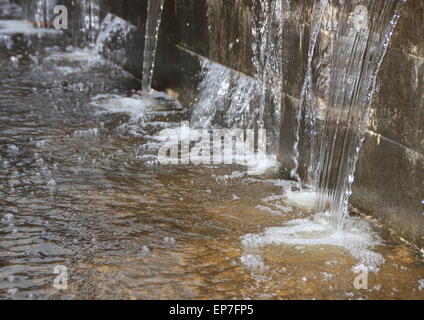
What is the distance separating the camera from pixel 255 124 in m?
6.65

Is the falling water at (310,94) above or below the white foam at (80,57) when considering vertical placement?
above

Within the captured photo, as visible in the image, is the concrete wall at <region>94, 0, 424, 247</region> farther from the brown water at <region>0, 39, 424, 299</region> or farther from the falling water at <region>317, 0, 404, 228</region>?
the brown water at <region>0, 39, 424, 299</region>

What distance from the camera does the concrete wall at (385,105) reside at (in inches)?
176

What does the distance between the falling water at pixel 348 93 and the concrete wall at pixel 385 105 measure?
0.08 metres

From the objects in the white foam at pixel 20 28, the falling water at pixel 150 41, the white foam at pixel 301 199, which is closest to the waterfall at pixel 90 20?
the white foam at pixel 20 28

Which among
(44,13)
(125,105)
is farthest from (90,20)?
(125,105)

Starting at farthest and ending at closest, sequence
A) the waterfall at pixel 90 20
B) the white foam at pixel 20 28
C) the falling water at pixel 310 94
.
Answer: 1. the white foam at pixel 20 28
2. the waterfall at pixel 90 20
3. the falling water at pixel 310 94

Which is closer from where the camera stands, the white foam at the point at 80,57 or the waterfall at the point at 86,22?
the white foam at the point at 80,57

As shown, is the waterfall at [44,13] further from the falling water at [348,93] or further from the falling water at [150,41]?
the falling water at [348,93]

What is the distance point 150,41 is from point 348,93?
182 inches

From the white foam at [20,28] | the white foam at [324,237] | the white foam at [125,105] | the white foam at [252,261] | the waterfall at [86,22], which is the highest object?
the waterfall at [86,22]

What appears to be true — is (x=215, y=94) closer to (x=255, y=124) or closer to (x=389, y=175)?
(x=255, y=124)

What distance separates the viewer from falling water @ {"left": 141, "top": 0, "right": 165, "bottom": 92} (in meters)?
8.86
